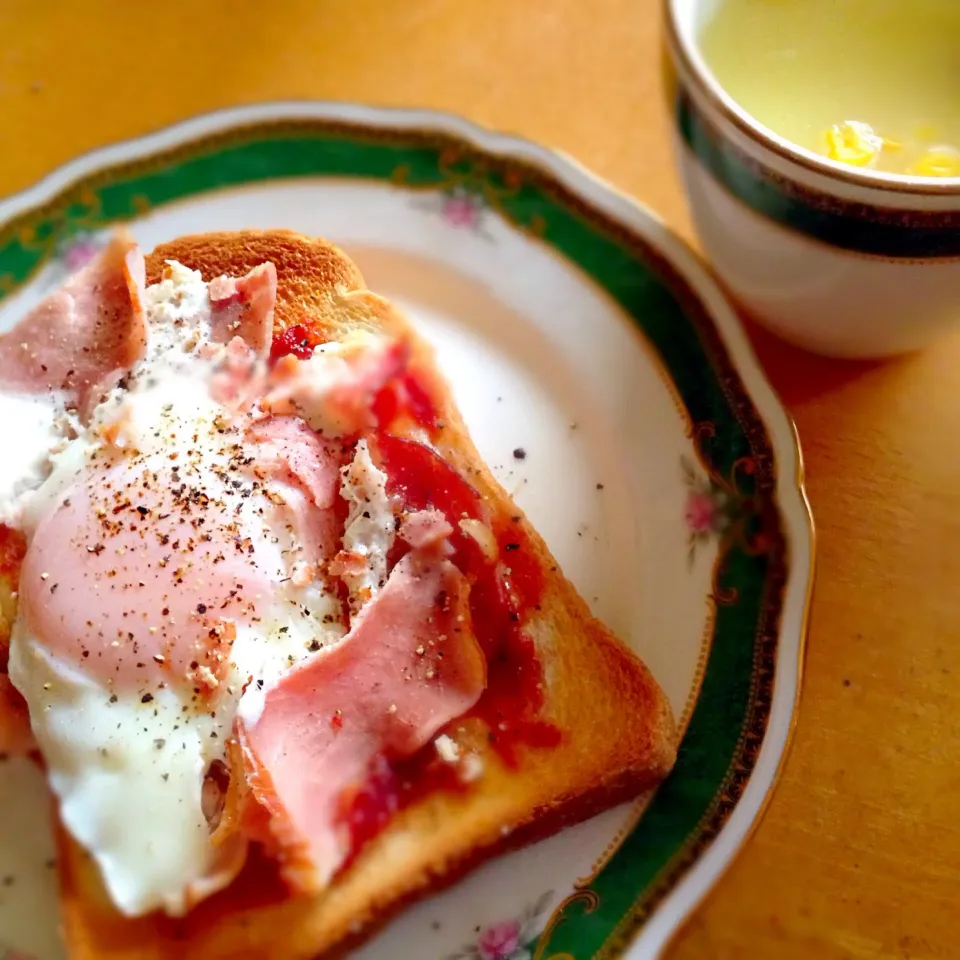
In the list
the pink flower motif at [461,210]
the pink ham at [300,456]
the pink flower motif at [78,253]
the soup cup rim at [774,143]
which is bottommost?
the pink ham at [300,456]

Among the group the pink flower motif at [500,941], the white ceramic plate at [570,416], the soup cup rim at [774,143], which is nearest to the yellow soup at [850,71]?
the soup cup rim at [774,143]

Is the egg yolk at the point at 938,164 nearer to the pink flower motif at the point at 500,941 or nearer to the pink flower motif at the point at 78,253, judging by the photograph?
the pink flower motif at the point at 500,941

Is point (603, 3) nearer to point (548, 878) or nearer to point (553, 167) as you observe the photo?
point (553, 167)

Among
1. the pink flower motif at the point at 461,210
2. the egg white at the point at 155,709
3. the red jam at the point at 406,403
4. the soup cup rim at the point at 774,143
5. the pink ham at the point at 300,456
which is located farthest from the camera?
the pink flower motif at the point at 461,210

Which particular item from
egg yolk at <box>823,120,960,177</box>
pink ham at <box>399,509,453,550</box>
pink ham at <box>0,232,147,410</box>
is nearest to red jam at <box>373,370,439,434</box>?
pink ham at <box>399,509,453,550</box>

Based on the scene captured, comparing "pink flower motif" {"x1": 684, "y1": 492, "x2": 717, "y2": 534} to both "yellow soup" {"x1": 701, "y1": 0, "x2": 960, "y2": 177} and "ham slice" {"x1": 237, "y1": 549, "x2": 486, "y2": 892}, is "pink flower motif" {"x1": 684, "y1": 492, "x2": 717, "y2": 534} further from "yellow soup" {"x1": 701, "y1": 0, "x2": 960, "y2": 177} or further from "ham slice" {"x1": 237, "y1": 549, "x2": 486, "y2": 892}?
"yellow soup" {"x1": 701, "y1": 0, "x2": 960, "y2": 177}
